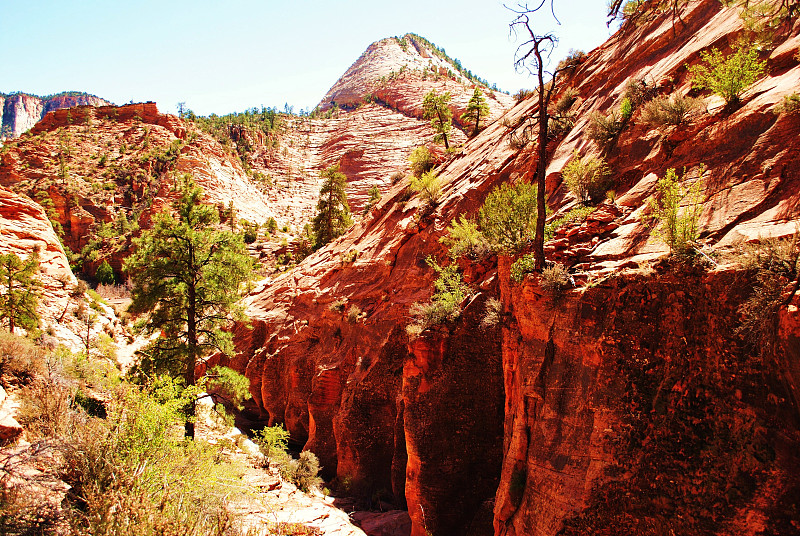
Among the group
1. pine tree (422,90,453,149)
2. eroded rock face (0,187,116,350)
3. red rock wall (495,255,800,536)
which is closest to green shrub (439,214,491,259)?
red rock wall (495,255,800,536)

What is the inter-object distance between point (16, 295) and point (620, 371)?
921 inches

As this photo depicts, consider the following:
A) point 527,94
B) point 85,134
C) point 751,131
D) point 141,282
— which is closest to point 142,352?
point 141,282

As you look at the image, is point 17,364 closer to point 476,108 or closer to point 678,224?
point 678,224

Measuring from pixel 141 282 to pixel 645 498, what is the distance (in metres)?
14.4

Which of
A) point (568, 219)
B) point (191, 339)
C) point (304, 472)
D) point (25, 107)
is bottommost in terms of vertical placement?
point (304, 472)

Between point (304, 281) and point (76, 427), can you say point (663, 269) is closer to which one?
point (76, 427)

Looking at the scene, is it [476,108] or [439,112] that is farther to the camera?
[439,112]

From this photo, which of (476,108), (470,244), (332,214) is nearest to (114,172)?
(332,214)

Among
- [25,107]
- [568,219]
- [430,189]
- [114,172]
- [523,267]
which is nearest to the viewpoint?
[523,267]

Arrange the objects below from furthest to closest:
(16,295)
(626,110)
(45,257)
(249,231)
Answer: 1. (249,231)
2. (45,257)
3. (16,295)
4. (626,110)

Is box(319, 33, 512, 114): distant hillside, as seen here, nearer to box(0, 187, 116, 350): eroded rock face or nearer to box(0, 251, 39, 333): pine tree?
box(0, 187, 116, 350): eroded rock face

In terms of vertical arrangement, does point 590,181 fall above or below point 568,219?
above

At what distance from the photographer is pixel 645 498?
21.1ft

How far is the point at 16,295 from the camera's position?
722 inches
